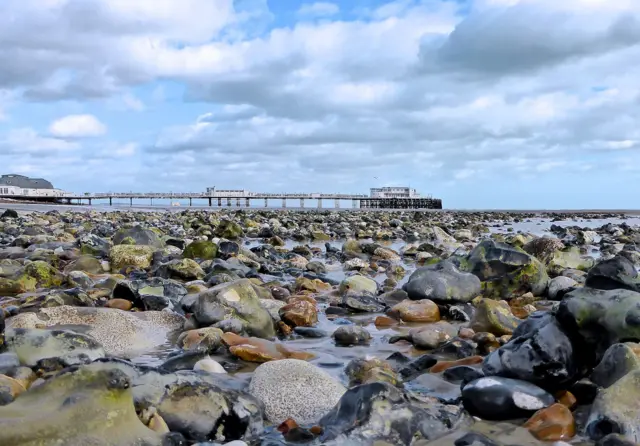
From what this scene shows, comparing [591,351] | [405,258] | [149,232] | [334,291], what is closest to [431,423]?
[591,351]

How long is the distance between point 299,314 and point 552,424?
106 inches

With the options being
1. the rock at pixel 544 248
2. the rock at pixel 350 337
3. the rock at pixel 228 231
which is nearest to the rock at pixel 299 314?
the rock at pixel 350 337

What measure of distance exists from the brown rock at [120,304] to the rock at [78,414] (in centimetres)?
309

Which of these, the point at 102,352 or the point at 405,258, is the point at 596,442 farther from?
the point at 405,258

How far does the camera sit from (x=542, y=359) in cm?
294

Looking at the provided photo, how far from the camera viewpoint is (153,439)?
225 cm

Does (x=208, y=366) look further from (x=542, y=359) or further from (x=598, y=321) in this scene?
(x=598, y=321)

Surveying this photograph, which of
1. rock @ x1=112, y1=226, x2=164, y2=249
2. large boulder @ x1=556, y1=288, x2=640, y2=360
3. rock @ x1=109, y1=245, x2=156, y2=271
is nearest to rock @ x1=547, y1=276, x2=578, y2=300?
large boulder @ x1=556, y1=288, x2=640, y2=360

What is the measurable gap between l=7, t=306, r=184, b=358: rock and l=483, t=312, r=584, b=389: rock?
246 centimetres

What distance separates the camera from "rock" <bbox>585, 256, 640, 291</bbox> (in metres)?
4.32

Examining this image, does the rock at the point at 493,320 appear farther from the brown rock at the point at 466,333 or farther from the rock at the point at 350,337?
the rock at the point at 350,337

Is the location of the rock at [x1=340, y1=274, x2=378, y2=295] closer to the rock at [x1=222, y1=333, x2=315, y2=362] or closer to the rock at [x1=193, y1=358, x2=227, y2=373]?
the rock at [x1=222, y1=333, x2=315, y2=362]

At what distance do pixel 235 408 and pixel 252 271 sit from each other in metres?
5.17

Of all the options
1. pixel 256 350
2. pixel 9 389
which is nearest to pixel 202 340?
pixel 256 350
